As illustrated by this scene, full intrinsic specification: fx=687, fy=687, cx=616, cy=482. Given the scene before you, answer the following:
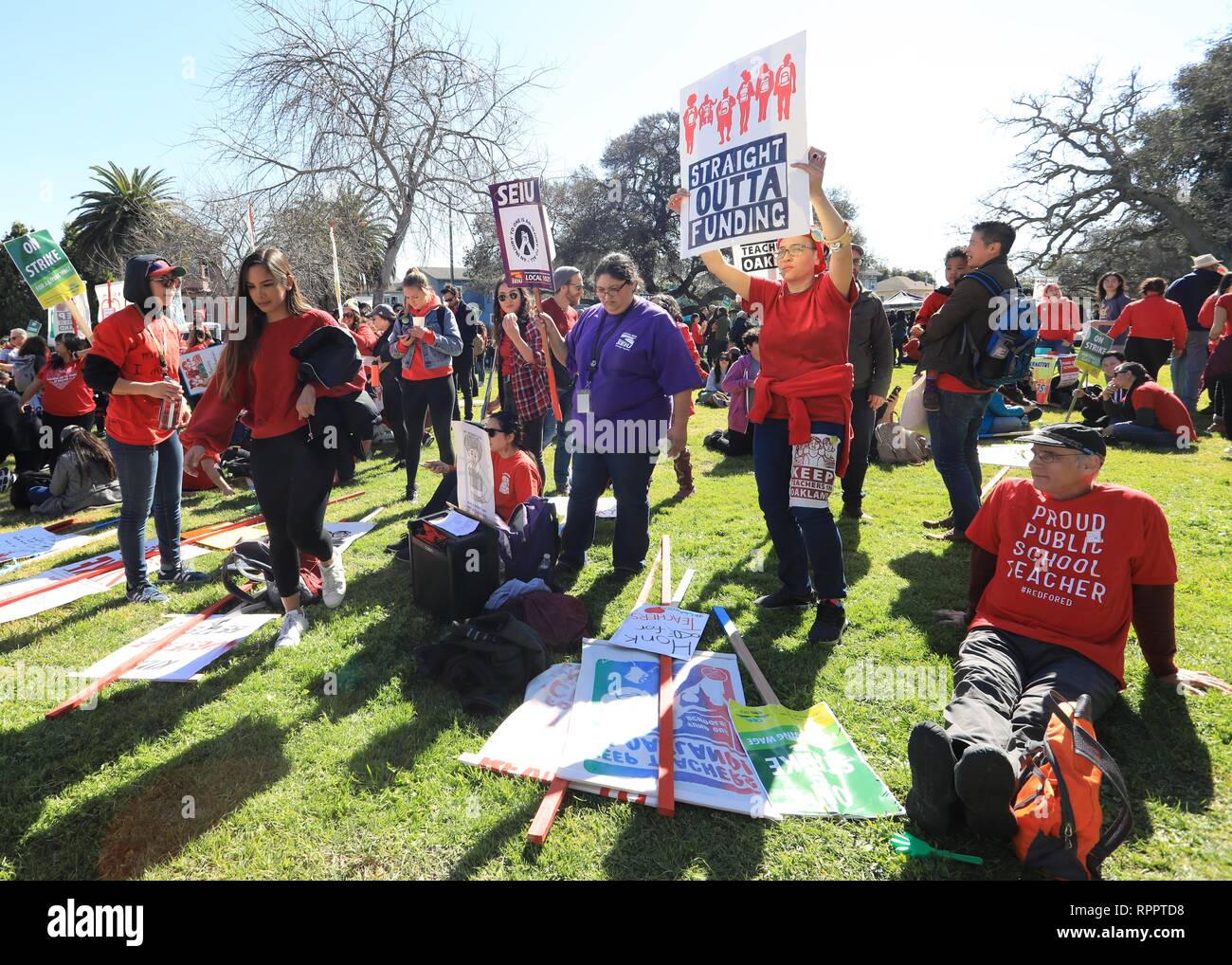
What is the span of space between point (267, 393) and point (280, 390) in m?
0.07

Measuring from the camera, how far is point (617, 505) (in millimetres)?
4828

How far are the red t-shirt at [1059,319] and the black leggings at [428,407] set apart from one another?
31.6 ft

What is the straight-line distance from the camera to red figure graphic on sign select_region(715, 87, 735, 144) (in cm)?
388

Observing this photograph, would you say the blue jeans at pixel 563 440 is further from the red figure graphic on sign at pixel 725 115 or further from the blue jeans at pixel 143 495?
the blue jeans at pixel 143 495

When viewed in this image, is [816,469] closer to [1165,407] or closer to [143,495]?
[143,495]

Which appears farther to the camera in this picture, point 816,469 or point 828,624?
point 828,624

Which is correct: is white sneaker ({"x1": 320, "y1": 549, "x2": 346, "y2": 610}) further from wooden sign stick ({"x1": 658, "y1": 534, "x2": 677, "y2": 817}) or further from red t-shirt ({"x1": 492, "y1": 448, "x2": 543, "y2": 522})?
wooden sign stick ({"x1": 658, "y1": 534, "x2": 677, "y2": 817})

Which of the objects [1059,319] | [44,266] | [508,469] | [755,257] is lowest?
[508,469]

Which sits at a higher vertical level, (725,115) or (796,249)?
(725,115)

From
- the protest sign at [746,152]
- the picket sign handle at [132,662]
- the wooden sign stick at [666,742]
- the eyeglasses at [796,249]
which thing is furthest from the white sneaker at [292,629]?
the eyeglasses at [796,249]

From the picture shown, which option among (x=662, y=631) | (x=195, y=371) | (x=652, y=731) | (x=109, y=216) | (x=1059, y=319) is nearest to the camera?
(x=652, y=731)

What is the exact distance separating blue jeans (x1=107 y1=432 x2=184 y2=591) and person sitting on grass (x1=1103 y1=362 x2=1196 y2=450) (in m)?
9.58

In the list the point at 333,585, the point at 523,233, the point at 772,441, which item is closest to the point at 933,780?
the point at 772,441

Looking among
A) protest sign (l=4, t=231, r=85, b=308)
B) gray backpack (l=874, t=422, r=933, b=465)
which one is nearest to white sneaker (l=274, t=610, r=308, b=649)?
protest sign (l=4, t=231, r=85, b=308)
